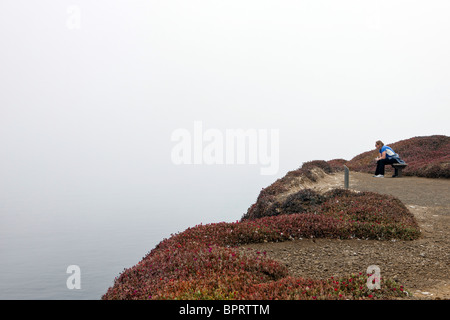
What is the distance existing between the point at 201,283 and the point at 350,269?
12.9 feet

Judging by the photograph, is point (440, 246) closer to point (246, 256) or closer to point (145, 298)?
point (246, 256)

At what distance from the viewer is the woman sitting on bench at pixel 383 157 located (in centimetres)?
2538

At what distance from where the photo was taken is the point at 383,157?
25500mm

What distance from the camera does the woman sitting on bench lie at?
25384 mm

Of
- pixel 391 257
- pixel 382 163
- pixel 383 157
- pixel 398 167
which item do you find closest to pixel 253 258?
pixel 391 257

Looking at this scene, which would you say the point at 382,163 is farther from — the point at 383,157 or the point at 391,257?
the point at 391,257

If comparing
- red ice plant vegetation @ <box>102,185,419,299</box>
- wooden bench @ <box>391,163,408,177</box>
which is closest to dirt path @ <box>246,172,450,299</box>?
red ice plant vegetation @ <box>102,185,419,299</box>

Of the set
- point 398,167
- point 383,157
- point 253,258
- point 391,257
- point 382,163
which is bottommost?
point 391,257

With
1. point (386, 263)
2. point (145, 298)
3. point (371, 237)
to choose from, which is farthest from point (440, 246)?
point (145, 298)

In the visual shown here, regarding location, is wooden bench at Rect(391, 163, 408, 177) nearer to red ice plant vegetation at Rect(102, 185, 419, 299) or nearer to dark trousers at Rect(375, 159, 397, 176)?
dark trousers at Rect(375, 159, 397, 176)

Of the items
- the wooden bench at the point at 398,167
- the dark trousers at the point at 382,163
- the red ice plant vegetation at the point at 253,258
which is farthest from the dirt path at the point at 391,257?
the dark trousers at the point at 382,163

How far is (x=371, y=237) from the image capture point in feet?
38.7

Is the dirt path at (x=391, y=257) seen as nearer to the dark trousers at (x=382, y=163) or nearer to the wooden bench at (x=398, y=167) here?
the wooden bench at (x=398, y=167)
